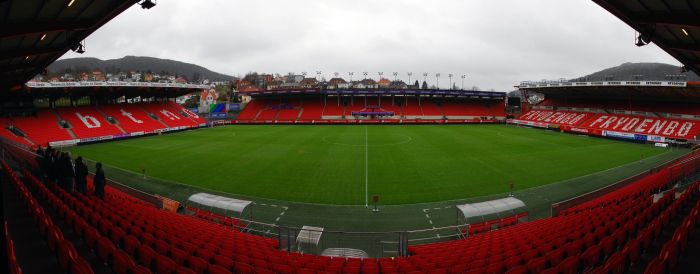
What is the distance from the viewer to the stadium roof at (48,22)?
927 cm

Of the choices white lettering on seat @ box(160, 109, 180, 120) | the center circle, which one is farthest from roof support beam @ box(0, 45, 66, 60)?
white lettering on seat @ box(160, 109, 180, 120)

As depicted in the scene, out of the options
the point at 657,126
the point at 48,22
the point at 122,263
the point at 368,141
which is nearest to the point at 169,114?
the point at 368,141

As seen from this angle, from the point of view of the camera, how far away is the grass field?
66.1ft

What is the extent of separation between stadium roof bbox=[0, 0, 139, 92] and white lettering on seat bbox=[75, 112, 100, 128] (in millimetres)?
36645

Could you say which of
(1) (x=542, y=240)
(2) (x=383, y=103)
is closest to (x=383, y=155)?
(1) (x=542, y=240)

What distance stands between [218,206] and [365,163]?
14836mm

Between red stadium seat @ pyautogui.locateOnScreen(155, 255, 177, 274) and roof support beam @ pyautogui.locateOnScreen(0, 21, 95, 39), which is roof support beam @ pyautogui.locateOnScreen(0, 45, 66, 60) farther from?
red stadium seat @ pyautogui.locateOnScreen(155, 255, 177, 274)

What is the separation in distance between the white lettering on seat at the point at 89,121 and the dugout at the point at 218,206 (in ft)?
131

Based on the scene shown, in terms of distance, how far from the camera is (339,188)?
2044 centimetres

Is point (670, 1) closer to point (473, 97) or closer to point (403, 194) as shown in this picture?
point (403, 194)

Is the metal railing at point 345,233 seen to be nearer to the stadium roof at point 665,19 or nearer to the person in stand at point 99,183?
the person in stand at point 99,183

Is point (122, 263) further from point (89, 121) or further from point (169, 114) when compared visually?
point (169, 114)

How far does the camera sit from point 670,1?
927 centimetres

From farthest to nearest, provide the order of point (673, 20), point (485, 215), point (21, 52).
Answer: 1. point (485, 215)
2. point (21, 52)
3. point (673, 20)
